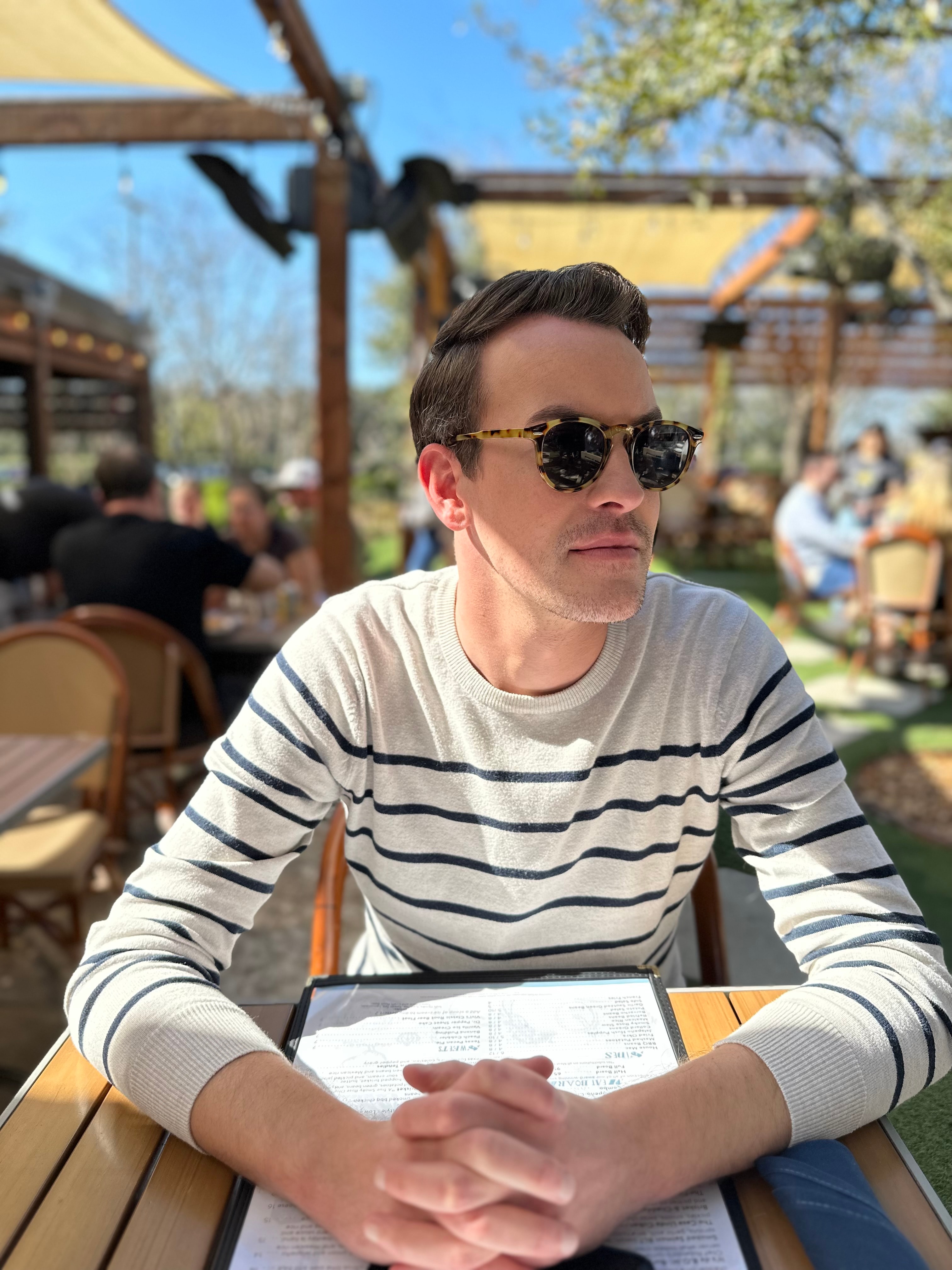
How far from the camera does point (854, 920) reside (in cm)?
104

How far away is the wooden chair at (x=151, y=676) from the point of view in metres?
3.08

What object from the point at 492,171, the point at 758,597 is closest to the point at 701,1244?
the point at 492,171

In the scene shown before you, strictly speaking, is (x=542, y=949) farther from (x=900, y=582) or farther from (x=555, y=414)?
(x=900, y=582)

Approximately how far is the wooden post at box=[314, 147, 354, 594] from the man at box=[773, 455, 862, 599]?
308 cm

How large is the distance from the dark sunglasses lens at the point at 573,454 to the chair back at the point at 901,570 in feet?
15.6

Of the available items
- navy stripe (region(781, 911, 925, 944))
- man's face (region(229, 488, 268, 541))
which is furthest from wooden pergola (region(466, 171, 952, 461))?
man's face (region(229, 488, 268, 541))

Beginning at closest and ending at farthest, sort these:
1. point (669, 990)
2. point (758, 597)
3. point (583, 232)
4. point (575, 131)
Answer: point (669, 990), point (575, 131), point (583, 232), point (758, 597)

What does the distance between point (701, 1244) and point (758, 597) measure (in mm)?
8783

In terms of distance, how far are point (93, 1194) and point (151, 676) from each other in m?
2.61

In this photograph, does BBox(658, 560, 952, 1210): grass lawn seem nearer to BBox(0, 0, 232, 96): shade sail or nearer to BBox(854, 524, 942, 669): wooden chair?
BBox(854, 524, 942, 669): wooden chair

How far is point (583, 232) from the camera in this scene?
330 inches

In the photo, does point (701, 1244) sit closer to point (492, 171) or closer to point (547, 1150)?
point (547, 1150)

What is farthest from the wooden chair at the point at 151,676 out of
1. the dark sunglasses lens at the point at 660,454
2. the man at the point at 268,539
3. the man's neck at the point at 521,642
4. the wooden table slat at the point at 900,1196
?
the wooden table slat at the point at 900,1196

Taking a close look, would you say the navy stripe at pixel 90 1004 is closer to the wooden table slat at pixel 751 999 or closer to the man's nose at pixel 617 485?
the wooden table slat at pixel 751 999
